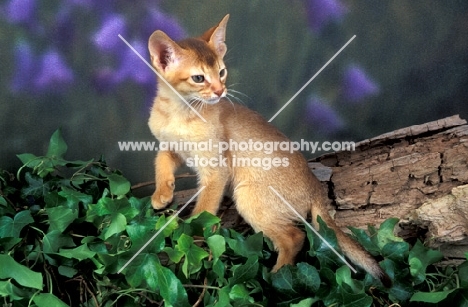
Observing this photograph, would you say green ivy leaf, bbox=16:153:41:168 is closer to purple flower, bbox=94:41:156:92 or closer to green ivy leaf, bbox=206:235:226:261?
purple flower, bbox=94:41:156:92

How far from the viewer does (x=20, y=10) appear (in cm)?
227

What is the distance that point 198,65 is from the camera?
74.3 inches

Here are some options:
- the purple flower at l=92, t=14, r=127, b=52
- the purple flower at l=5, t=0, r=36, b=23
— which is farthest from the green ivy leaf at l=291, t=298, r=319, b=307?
the purple flower at l=5, t=0, r=36, b=23

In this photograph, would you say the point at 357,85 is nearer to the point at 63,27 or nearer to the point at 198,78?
the point at 198,78

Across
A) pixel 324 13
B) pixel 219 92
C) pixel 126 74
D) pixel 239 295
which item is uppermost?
pixel 324 13

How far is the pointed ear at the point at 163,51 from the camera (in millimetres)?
1833

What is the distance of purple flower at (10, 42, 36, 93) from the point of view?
2291 millimetres

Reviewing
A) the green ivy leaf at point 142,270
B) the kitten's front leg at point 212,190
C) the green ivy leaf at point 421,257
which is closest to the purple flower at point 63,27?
the kitten's front leg at point 212,190

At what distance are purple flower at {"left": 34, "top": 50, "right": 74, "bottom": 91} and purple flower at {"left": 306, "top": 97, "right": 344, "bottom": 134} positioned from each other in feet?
3.05

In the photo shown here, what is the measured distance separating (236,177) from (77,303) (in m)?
0.63

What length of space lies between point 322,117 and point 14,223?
49.0 inches

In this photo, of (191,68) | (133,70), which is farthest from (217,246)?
(133,70)

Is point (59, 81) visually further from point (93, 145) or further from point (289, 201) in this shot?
point (289, 201)

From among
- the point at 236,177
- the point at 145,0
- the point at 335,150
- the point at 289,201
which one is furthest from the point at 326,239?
the point at 145,0
